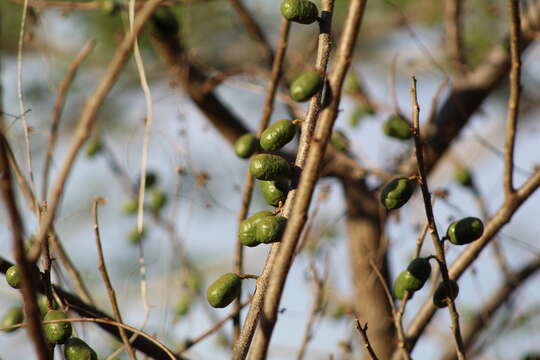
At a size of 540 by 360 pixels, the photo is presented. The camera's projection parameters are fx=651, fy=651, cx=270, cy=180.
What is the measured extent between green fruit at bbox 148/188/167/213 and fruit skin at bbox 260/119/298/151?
1.35 meters

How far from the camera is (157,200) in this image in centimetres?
251

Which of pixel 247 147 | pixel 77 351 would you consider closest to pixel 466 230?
pixel 247 147

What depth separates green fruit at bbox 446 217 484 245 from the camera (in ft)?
4.25

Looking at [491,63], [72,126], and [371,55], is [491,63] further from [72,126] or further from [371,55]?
[72,126]

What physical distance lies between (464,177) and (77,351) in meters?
1.69

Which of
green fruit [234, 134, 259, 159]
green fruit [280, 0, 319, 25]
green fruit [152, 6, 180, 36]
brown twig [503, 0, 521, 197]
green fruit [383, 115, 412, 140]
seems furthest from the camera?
green fruit [152, 6, 180, 36]

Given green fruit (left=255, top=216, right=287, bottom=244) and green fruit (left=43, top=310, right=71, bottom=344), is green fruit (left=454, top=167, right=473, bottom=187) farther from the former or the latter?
green fruit (left=43, top=310, right=71, bottom=344)

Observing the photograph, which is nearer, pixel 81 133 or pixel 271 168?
pixel 81 133

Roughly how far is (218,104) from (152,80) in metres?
1.67

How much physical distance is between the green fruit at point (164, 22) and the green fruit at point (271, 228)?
1328 mm

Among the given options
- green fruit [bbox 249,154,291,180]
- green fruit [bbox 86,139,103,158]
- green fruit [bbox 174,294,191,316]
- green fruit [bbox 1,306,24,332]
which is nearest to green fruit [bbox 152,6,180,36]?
green fruit [bbox 86,139,103,158]

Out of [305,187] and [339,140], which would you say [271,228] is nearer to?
[305,187]

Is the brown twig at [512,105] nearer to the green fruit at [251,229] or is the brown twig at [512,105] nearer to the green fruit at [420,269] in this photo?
the green fruit at [420,269]

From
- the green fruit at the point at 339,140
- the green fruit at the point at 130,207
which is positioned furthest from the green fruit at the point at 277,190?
the green fruit at the point at 130,207
